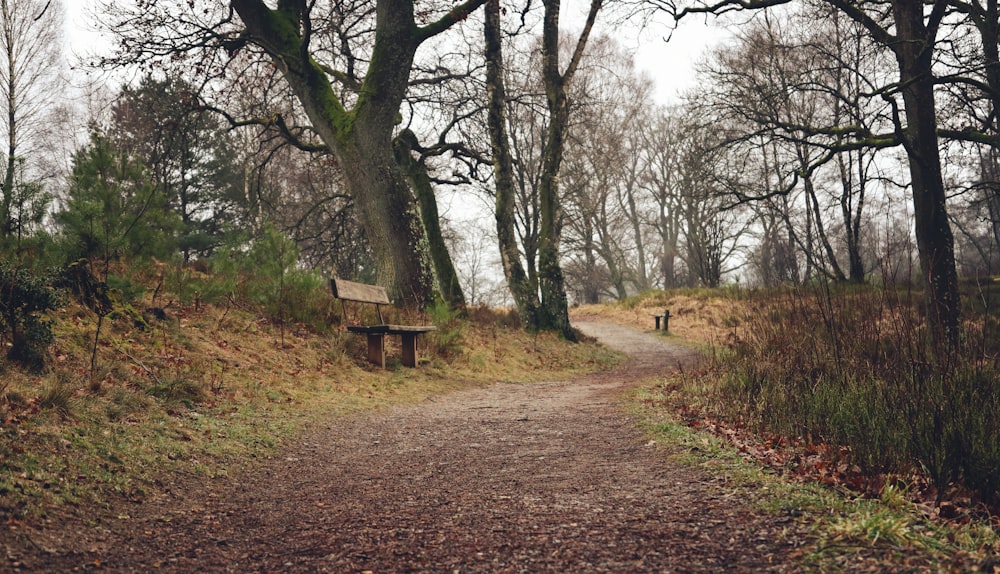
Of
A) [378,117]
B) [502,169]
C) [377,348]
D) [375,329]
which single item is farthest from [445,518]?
[502,169]

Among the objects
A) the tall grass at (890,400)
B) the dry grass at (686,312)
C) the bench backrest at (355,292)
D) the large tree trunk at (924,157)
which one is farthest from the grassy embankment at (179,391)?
the dry grass at (686,312)

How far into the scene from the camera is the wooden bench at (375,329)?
8227mm

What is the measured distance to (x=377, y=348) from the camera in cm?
863

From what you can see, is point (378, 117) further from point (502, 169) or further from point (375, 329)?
point (375, 329)

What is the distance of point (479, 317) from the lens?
42.8ft

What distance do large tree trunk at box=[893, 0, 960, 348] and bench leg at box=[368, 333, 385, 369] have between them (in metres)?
6.73

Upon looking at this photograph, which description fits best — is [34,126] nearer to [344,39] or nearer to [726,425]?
[344,39]

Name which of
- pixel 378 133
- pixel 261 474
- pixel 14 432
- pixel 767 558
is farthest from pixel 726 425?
pixel 378 133

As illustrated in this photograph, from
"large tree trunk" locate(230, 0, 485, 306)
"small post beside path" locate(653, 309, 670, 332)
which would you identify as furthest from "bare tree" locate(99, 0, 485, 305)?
"small post beside path" locate(653, 309, 670, 332)

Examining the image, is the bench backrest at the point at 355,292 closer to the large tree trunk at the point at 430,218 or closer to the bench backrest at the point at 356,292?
the bench backrest at the point at 356,292

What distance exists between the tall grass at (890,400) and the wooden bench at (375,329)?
422 cm

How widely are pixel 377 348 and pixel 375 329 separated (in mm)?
406

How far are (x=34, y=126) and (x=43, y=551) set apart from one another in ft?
84.9

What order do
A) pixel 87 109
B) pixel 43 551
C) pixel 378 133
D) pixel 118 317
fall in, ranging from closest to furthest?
pixel 43 551 < pixel 118 317 < pixel 378 133 < pixel 87 109
